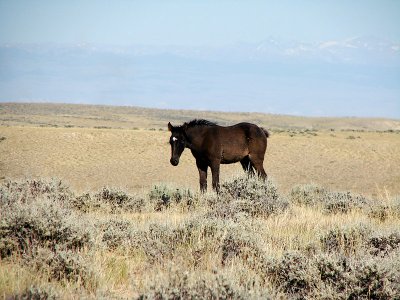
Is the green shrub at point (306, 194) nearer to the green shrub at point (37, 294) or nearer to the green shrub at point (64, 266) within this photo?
the green shrub at point (64, 266)

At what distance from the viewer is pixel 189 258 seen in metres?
6.71

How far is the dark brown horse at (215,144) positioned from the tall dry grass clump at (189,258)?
5.53 meters

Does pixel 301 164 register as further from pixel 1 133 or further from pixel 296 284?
pixel 296 284

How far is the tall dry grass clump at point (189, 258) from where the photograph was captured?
17.9 ft

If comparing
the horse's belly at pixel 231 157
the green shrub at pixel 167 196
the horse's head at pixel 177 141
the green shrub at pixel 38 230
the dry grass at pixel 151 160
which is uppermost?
the horse's head at pixel 177 141

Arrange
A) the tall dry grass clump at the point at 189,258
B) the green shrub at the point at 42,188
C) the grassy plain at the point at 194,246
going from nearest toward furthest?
the tall dry grass clump at the point at 189,258 < the grassy plain at the point at 194,246 < the green shrub at the point at 42,188

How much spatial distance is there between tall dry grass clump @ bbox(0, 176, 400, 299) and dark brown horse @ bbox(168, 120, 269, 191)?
5.53 m

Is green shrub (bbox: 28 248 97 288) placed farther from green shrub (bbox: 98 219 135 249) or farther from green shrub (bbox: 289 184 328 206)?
green shrub (bbox: 289 184 328 206)

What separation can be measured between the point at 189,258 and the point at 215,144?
8526 millimetres

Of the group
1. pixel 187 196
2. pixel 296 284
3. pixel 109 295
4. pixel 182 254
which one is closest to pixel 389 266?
pixel 296 284

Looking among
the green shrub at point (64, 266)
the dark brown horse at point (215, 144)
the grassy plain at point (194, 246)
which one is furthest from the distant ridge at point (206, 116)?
the green shrub at point (64, 266)

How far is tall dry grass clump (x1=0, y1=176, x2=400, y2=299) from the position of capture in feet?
17.9

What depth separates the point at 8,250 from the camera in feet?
21.7

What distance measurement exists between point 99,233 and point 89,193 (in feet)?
17.1
